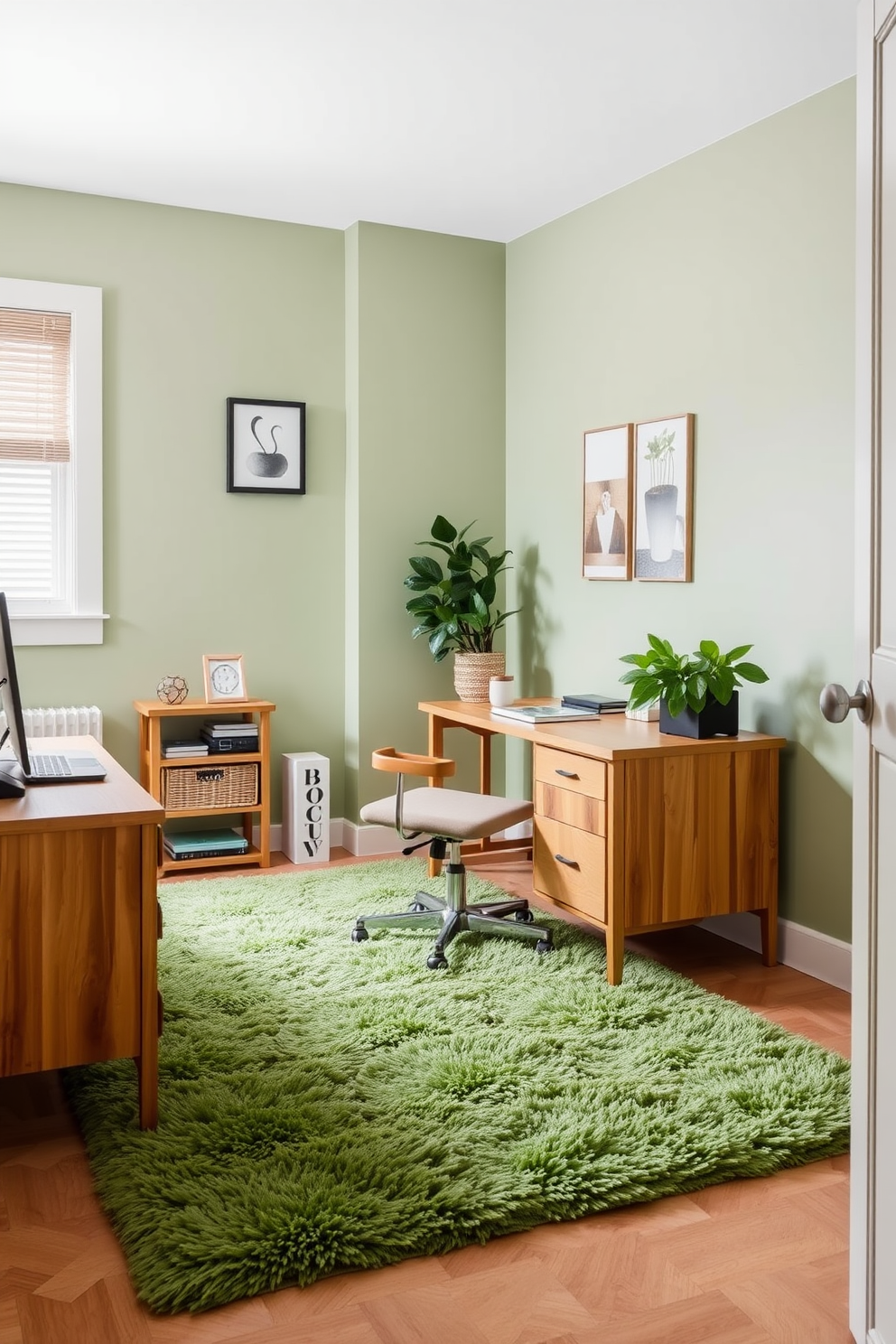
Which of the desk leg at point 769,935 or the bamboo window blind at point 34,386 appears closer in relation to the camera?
the desk leg at point 769,935

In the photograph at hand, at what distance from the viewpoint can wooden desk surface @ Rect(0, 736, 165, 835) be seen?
91.1 inches

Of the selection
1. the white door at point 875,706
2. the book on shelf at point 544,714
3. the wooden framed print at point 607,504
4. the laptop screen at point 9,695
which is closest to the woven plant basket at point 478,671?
the book on shelf at point 544,714

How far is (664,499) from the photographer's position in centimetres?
415

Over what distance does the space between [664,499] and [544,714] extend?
0.90 meters

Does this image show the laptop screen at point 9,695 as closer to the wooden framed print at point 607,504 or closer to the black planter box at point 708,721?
the black planter box at point 708,721

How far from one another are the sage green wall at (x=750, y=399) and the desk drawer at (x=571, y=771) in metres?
0.68

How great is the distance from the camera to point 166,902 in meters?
4.16

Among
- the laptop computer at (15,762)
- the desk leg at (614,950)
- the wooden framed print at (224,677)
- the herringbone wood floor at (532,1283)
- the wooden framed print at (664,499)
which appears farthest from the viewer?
the wooden framed print at (224,677)

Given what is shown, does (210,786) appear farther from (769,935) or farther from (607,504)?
(769,935)

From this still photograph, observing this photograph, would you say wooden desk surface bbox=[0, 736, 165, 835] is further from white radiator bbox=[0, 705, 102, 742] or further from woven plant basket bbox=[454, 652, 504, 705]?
woven plant basket bbox=[454, 652, 504, 705]

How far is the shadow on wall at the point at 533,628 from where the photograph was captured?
195 inches

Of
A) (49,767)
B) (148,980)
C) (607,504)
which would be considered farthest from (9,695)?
(607,504)

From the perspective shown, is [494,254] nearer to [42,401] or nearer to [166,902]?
[42,401]

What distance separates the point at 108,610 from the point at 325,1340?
3373mm
